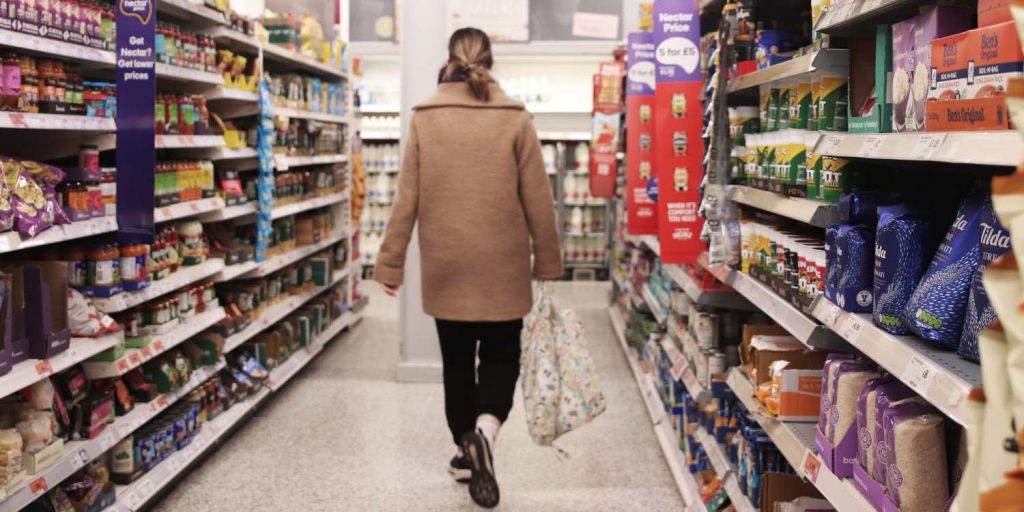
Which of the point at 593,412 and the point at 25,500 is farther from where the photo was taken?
the point at 593,412

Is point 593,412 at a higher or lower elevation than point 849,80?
lower

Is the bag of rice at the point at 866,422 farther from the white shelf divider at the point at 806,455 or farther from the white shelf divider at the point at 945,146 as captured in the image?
the white shelf divider at the point at 945,146

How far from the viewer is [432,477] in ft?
14.2

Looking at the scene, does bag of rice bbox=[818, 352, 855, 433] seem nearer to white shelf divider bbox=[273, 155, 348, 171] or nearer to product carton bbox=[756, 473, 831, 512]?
product carton bbox=[756, 473, 831, 512]

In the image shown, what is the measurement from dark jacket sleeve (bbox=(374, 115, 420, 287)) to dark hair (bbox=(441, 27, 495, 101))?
10.2 inches

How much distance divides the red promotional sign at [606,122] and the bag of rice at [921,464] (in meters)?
5.62

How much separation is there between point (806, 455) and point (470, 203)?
1922 mm

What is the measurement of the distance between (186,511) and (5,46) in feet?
6.25

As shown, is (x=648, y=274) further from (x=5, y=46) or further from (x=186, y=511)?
(x=5, y=46)

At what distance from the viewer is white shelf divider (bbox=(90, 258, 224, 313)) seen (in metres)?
3.54

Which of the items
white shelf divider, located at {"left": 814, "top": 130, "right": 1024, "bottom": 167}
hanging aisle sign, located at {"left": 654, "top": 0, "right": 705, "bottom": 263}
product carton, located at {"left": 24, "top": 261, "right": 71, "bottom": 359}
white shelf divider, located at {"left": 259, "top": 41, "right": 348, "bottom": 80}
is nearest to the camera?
white shelf divider, located at {"left": 814, "top": 130, "right": 1024, "bottom": 167}

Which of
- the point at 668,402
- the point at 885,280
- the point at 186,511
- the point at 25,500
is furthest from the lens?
the point at 668,402

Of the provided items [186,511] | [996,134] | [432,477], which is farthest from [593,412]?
[996,134]

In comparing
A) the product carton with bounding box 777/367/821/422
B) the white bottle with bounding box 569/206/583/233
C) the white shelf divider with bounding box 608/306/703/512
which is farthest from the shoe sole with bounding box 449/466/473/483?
the white bottle with bounding box 569/206/583/233
